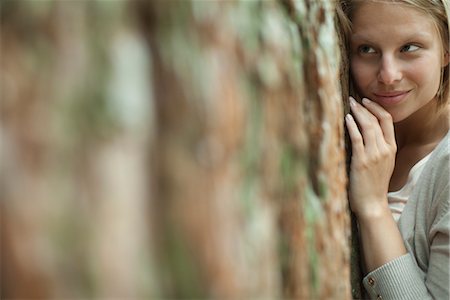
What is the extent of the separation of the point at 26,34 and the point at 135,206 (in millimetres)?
133

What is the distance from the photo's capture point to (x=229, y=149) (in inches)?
16.8

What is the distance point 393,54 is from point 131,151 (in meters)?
1.15

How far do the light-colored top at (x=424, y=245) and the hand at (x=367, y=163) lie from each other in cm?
12

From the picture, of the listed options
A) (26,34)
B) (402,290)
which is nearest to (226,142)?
(26,34)

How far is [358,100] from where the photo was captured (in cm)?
146

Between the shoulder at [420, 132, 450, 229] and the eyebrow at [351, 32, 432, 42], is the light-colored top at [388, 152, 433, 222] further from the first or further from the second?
the eyebrow at [351, 32, 432, 42]

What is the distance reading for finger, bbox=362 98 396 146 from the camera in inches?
55.0

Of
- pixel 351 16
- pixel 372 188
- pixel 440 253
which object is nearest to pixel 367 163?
pixel 372 188

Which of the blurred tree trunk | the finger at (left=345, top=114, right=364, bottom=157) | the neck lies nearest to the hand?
the finger at (left=345, top=114, right=364, bottom=157)

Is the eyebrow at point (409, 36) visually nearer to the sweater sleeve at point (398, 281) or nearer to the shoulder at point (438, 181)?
the shoulder at point (438, 181)

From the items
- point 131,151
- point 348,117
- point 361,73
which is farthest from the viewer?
point 361,73

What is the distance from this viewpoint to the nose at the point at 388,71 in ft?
4.50

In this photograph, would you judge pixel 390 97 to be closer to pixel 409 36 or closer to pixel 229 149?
pixel 409 36

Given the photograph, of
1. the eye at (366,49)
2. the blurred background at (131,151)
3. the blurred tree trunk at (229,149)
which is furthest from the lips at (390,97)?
the blurred background at (131,151)
